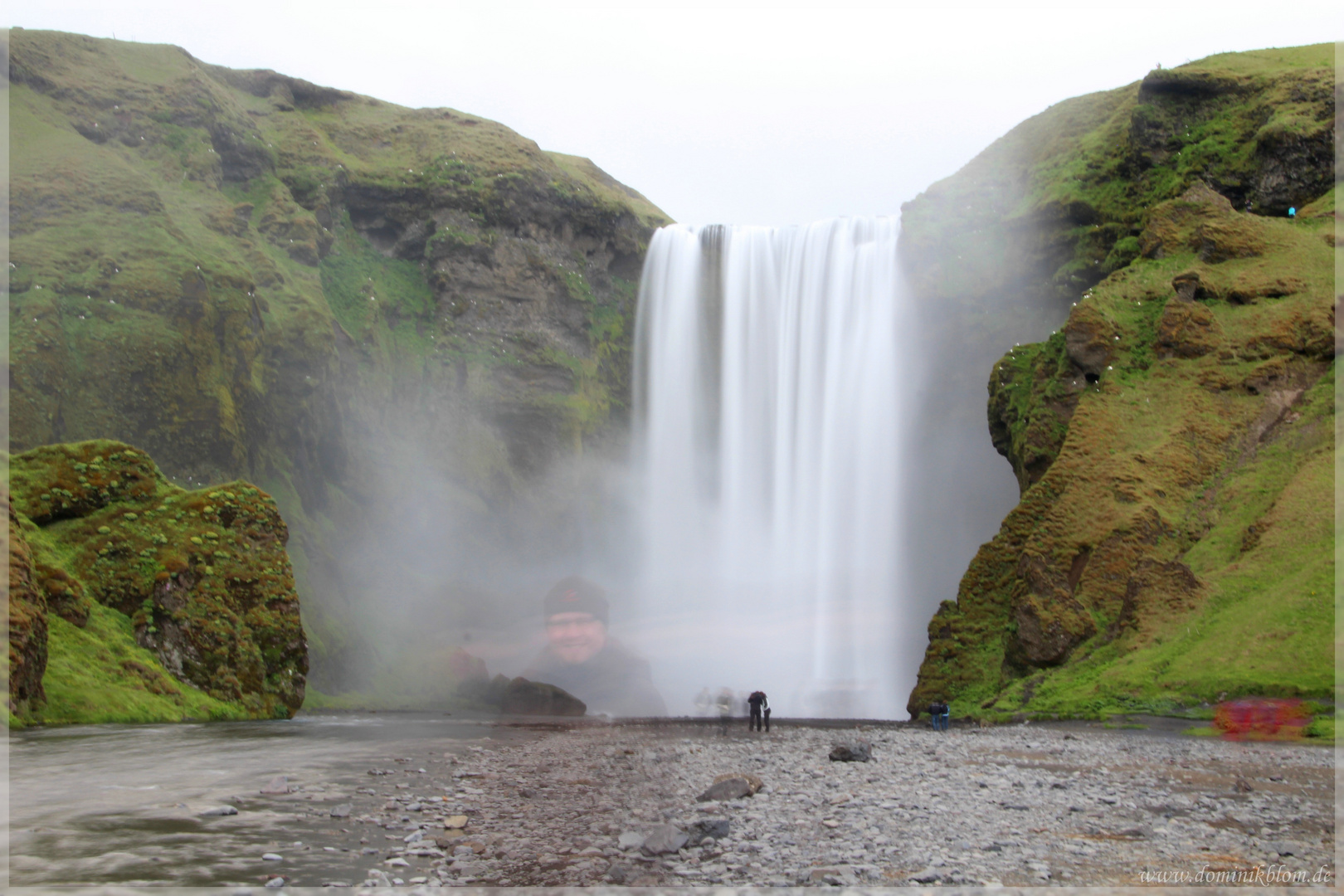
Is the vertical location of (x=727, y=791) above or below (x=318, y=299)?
below

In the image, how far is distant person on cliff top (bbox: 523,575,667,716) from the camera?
168 ft

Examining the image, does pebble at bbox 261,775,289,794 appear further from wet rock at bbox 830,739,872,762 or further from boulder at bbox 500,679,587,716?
boulder at bbox 500,679,587,716

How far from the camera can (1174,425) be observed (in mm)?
31234

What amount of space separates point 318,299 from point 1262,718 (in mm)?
57185

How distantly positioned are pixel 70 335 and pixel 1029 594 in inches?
1820

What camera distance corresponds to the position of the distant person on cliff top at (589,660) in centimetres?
5106

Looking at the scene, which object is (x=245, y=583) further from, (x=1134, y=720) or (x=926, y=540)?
(x=926, y=540)

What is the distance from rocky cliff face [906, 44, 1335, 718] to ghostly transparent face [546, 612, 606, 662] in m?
29.3

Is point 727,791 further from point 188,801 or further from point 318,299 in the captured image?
point 318,299

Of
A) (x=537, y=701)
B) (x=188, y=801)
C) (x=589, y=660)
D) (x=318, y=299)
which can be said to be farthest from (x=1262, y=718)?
(x=318, y=299)

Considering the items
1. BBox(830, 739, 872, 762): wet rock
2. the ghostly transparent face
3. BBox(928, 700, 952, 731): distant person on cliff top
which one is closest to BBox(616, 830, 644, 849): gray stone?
BBox(830, 739, 872, 762): wet rock

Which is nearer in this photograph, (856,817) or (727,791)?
(856,817)

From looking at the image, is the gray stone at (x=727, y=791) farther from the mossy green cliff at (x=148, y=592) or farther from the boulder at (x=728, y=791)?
the mossy green cliff at (x=148, y=592)

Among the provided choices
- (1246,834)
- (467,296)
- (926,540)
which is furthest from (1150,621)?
(467,296)
